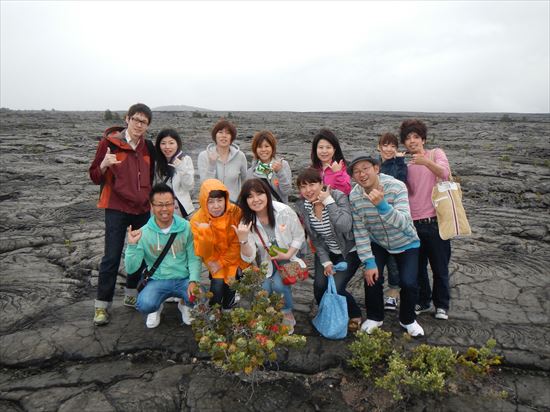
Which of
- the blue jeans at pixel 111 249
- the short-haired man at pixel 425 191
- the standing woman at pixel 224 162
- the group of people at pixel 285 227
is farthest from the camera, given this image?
the standing woman at pixel 224 162

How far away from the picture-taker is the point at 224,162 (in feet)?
14.9

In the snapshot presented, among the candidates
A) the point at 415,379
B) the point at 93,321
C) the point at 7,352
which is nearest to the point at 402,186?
the point at 415,379

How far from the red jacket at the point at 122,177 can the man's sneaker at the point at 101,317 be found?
1150 mm

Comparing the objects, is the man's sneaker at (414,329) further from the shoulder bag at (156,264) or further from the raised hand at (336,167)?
the shoulder bag at (156,264)

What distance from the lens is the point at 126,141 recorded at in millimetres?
3885

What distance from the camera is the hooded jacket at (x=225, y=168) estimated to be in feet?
14.9

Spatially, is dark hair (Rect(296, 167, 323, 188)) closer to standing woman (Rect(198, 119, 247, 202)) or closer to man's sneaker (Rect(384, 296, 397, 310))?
standing woman (Rect(198, 119, 247, 202))

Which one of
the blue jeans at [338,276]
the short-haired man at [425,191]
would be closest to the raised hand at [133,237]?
the blue jeans at [338,276]

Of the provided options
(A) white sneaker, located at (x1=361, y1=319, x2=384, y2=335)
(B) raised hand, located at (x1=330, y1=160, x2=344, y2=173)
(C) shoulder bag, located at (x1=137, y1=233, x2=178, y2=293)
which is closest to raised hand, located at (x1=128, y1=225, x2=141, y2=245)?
(C) shoulder bag, located at (x1=137, y1=233, x2=178, y2=293)

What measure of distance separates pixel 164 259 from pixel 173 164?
3.73ft

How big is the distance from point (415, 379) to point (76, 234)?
6.70 meters

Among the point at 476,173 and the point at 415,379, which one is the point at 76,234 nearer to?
the point at 415,379

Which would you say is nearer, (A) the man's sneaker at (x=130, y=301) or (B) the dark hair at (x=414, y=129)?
(B) the dark hair at (x=414, y=129)

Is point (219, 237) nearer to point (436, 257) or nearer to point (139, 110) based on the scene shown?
point (139, 110)
